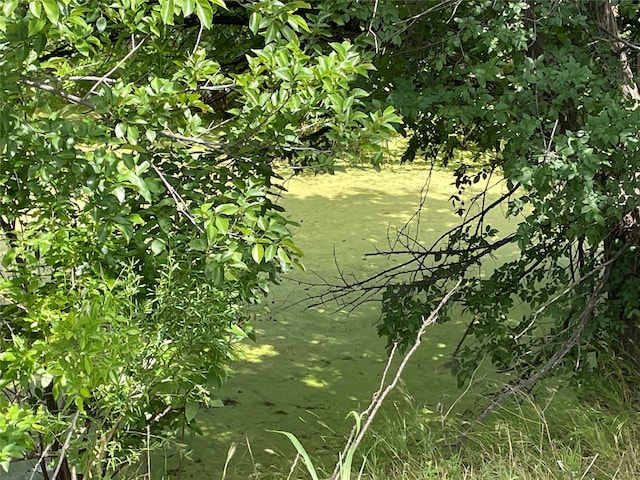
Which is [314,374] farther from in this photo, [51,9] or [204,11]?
[51,9]

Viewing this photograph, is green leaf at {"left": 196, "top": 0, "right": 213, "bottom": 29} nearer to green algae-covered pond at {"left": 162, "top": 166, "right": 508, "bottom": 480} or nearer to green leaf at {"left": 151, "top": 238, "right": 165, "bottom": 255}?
green leaf at {"left": 151, "top": 238, "right": 165, "bottom": 255}

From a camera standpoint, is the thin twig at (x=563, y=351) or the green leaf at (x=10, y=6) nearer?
the green leaf at (x=10, y=6)

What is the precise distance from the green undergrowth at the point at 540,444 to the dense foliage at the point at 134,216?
63 cm

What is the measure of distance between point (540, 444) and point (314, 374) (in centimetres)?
173

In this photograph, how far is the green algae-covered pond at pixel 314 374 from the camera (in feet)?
9.75

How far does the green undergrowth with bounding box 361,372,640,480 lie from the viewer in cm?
195

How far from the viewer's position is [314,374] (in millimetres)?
3662

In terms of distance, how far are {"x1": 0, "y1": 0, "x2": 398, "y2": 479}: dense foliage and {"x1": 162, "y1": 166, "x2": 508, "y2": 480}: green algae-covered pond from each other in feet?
1.65

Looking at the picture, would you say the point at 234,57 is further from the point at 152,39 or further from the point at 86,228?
the point at 86,228

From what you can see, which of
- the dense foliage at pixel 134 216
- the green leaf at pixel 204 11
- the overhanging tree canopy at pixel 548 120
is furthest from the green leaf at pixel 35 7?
the overhanging tree canopy at pixel 548 120

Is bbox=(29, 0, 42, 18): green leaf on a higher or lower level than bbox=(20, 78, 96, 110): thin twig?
higher

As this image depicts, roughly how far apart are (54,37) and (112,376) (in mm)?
626

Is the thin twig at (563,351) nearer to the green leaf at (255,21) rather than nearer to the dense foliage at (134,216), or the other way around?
the dense foliage at (134,216)

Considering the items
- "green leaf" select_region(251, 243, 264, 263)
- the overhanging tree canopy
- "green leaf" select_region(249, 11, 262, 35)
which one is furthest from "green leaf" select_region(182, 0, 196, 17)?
the overhanging tree canopy
